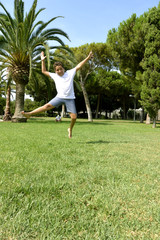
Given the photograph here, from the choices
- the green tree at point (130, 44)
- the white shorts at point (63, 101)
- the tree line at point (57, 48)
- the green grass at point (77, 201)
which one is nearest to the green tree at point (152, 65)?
the tree line at point (57, 48)

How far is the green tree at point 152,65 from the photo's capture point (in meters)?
15.2

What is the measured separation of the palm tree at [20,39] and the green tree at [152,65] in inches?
290

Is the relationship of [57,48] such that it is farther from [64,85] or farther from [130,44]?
[64,85]

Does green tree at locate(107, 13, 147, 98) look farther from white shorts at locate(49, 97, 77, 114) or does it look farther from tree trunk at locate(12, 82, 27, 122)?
white shorts at locate(49, 97, 77, 114)

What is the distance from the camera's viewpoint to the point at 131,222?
4.71ft

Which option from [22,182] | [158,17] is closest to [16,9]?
[158,17]

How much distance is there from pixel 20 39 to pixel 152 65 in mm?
11054

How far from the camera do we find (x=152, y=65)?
52.0 feet

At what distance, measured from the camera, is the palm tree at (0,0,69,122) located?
1367 cm

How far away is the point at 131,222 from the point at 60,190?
2.69 feet

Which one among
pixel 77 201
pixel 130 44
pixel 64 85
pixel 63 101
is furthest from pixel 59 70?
pixel 130 44

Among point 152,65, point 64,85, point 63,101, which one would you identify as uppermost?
point 152,65

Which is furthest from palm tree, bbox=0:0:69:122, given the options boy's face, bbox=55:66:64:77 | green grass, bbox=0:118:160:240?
green grass, bbox=0:118:160:240

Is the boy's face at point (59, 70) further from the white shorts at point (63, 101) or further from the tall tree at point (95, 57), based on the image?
the tall tree at point (95, 57)
